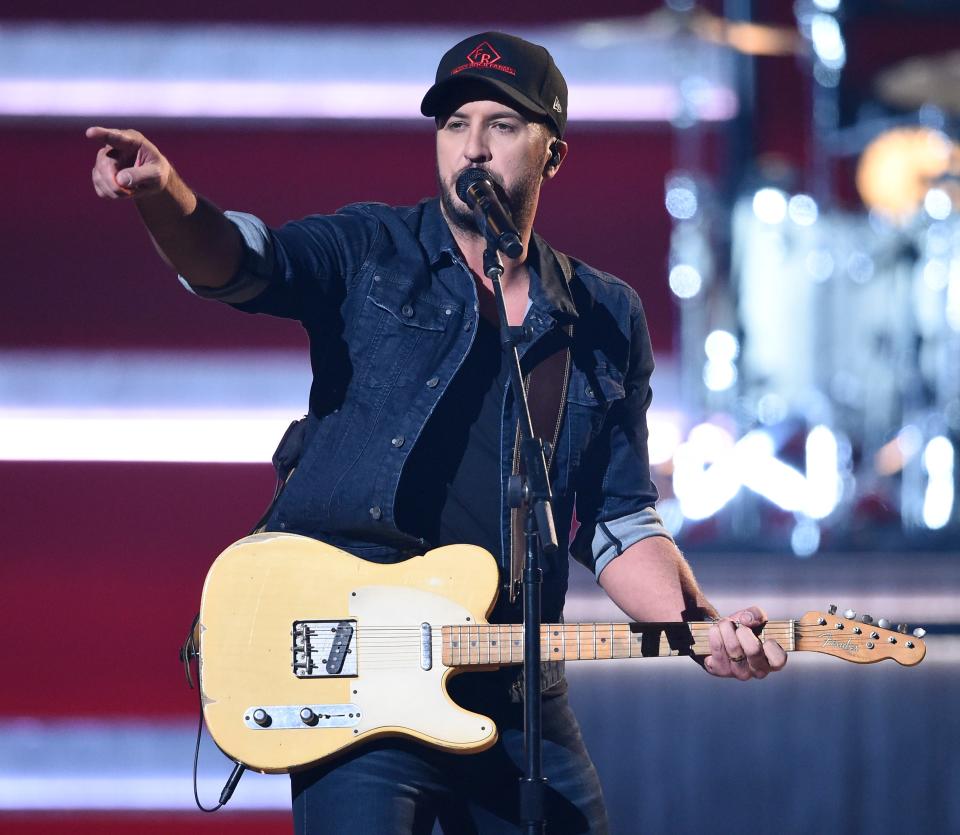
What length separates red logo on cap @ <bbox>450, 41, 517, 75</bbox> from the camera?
7.77ft

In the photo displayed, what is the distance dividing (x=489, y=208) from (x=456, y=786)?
104 cm

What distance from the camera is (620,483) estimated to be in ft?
8.46

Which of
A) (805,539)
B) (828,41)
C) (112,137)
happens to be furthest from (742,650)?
(828,41)

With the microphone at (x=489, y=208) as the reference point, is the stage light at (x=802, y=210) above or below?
above

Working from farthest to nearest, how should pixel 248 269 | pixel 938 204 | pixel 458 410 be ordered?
pixel 938 204, pixel 458 410, pixel 248 269

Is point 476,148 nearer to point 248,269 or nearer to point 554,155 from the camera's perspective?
point 554,155

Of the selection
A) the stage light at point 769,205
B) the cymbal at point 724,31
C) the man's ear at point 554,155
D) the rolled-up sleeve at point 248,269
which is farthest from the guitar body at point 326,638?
the stage light at point 769,205

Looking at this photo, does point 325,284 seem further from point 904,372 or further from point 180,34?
point 904,372

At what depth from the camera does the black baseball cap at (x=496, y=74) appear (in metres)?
2.36

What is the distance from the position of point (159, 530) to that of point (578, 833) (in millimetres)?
3340

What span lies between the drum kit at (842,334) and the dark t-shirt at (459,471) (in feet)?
12.0

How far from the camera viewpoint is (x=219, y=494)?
5.24 m

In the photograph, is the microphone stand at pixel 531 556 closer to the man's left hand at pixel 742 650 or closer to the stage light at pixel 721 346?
the man's left hand at pixel 742 650

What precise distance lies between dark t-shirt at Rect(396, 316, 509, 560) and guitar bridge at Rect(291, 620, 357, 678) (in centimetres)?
22
